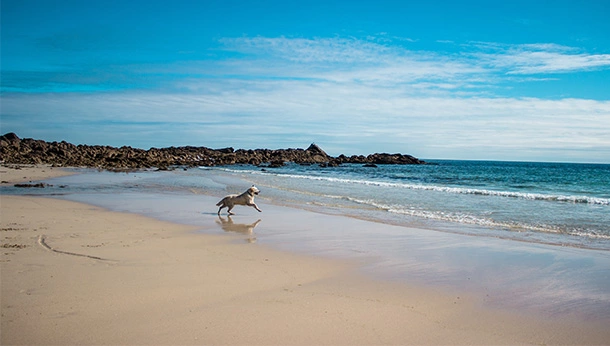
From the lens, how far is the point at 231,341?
3838mm

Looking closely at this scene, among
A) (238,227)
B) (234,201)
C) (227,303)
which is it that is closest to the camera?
(227,303)

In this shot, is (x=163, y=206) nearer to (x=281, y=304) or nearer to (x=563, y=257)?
(x=281, y=304)

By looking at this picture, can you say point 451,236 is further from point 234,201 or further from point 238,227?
point 234,201

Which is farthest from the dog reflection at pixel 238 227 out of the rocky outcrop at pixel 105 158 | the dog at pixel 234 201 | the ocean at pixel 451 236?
the rocky outcrop at pixel 105 158

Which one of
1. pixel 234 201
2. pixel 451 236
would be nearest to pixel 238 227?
pixel 234 201

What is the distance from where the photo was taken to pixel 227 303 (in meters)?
4.77

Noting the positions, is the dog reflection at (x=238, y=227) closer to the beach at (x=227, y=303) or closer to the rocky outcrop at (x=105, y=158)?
the beach at (x=227, y=303)

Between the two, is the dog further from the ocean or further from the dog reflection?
the dog reflection

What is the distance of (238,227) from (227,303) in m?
5.84

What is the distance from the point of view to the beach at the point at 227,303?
400cm

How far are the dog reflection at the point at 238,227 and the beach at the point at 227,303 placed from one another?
1691 millimetres

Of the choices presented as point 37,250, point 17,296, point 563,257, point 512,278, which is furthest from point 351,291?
point 37,250

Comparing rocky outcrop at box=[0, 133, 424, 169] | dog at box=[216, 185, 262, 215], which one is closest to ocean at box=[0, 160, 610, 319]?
dog at box=[216, 185, 262, 215]

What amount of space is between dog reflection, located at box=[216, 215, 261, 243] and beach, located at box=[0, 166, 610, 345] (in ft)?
5.55
